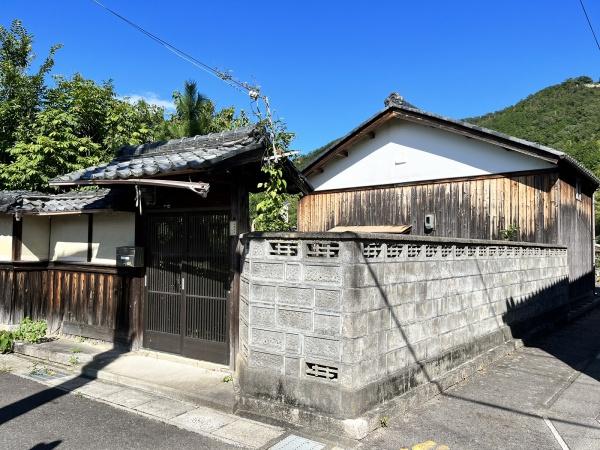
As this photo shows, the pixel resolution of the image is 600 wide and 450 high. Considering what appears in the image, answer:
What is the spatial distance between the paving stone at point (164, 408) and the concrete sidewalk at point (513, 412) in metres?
2.36

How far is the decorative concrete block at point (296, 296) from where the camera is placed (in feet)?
17.1

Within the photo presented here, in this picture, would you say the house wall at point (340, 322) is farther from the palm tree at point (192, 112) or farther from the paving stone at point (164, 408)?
the palm tree at point (192, 112)

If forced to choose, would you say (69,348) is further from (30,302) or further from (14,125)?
(14,125)

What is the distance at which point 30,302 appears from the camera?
1023cm

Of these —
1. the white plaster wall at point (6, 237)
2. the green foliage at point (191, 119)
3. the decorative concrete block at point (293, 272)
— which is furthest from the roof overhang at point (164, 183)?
the green foliage at point (191, 119)

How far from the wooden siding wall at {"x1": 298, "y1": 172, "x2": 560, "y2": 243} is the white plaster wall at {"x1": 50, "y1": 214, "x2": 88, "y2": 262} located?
371 inches

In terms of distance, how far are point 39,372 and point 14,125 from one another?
13.4 meters

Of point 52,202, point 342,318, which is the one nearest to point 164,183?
point 342,318

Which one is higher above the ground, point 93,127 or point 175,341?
point 93,127

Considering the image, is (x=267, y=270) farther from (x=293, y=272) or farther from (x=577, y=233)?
(x=577, y=233)

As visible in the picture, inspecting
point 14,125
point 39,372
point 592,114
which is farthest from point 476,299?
point 592,114

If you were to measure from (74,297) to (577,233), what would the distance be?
15.4m

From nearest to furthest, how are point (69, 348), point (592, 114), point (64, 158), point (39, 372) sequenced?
point (39, 372) < point (69, 348) < point (64, 158) < point (592, 114)

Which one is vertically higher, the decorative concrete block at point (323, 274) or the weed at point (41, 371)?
the decorative concrete block at point (323, 274)
